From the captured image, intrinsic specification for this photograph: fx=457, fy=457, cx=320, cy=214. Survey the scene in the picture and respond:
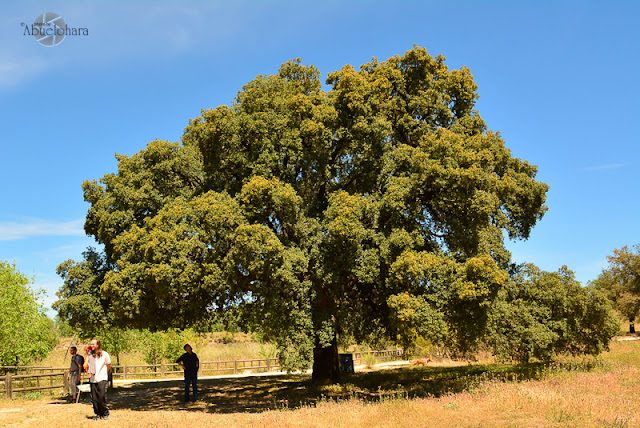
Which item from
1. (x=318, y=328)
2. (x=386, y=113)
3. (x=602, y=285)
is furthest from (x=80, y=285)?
(x=602, y=285)

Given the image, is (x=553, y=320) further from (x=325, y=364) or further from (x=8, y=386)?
(x=8, y=386)

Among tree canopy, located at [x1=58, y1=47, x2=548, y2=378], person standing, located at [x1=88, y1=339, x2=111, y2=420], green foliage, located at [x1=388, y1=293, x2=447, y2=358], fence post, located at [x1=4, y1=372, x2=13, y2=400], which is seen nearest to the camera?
person standing, located at [x1=88, y1=339, x2=111, y2=420]

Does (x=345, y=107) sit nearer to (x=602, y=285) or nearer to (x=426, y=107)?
(x=426, y=107)

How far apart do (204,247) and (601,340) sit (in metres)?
21.2

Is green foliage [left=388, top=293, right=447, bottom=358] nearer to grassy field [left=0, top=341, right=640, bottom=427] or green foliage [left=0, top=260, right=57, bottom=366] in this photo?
grassy field [left=0, top=341, right=640, bottom=427]

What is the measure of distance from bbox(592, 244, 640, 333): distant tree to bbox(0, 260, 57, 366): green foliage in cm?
6011

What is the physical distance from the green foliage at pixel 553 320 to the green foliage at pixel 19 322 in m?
26.2

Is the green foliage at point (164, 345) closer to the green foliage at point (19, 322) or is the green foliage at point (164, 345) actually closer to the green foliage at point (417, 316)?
the green foliage at point (19, 322)

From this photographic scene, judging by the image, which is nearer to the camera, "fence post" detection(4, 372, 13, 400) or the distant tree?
"fence post" detection(4, 372, 13, 400)

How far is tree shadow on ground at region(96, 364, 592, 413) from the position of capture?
56.4 ft

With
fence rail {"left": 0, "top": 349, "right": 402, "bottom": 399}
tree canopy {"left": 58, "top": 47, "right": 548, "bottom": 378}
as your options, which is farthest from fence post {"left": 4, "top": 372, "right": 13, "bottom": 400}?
fence rail {"left": 0, "top": 349, "right": 402, "bottom": 399}

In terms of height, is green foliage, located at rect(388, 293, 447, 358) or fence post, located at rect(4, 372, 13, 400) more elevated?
green foliage, located at rect(388, 293, 447, 358)

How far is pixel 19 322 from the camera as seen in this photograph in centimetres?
2716

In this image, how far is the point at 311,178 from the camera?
67.7ft
